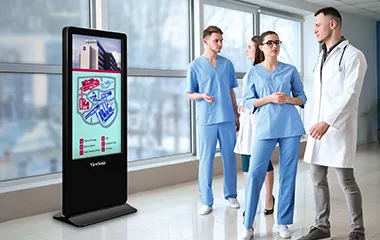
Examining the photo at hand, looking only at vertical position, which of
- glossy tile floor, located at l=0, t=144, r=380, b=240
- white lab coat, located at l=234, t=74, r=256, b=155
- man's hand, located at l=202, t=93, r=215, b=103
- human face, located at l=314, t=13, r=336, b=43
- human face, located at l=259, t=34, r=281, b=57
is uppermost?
human face, located at l=314, t=13, r=336, b=43

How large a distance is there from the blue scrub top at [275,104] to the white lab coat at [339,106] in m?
0.16

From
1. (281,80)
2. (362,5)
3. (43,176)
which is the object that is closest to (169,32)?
(43,176)

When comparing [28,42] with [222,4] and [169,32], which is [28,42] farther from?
[222,4]

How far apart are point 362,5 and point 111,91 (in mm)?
5575

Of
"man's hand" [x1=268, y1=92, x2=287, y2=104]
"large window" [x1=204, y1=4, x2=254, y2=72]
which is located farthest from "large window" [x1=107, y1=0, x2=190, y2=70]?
"man's hand" [x1=268, y1=92, x2=287, y2=104]

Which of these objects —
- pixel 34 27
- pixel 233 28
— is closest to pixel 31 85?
pixel 34 27

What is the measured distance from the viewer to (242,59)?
659 centimetres

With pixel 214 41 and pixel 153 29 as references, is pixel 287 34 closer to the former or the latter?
pixel 153 29

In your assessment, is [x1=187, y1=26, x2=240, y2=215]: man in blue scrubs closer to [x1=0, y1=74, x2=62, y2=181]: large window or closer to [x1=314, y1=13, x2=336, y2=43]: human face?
[x1=314, y1=13, x2=336, y2=43]: human face

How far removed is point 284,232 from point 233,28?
385 cm

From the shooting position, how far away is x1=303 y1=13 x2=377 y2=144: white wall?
773 cm

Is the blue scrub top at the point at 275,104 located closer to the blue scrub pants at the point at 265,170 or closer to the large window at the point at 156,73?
→ the blue scrub pants at the point at 265,170

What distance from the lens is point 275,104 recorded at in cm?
299

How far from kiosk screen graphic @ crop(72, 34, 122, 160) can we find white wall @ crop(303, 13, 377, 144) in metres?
4.64
